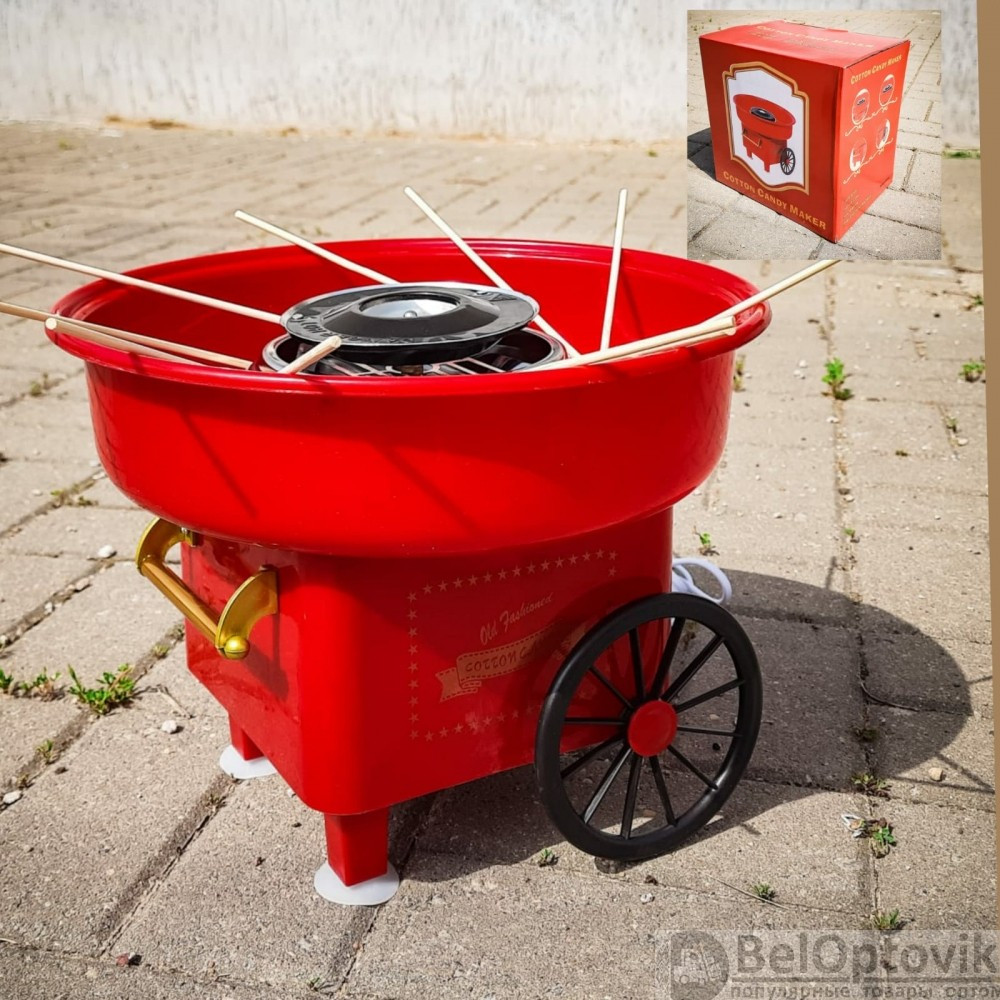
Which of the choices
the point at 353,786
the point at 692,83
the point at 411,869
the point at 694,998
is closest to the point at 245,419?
the point at 353,786

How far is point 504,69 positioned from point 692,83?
5889 millimetres

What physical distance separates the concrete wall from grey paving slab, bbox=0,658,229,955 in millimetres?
6260

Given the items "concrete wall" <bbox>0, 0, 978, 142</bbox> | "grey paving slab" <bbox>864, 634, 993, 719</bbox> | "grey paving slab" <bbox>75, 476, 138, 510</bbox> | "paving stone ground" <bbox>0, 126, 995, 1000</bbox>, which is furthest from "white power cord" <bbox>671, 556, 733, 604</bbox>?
"concrete wall" <bbox>0, 0, 978, 142</bbox>

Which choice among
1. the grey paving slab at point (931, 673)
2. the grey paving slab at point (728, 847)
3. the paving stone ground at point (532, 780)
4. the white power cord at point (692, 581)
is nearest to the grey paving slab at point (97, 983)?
the paving stone ground at point (532, 780)

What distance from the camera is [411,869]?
1.74 m

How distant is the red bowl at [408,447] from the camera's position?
1.30 meters

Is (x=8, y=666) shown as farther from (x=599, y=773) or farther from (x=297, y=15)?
(x=297, y=15)

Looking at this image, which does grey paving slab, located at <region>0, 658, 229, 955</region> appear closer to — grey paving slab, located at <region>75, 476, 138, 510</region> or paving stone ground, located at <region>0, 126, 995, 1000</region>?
paving stone ground, located at <region>0, 126, 995, 1000</region>

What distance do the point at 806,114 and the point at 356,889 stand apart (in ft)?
4.55

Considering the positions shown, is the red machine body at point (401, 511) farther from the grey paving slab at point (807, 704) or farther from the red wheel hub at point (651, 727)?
the grey paving slab at point (807, 704)

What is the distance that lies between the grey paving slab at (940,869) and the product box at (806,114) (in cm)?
106

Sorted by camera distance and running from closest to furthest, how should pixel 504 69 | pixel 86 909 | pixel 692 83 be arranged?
pixel 86 909
pixel 692 83
pixel 504 69

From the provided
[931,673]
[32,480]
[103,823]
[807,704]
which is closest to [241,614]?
[103,823]

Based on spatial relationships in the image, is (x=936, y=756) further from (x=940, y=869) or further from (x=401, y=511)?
(x=401, y=511)
